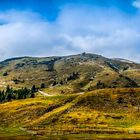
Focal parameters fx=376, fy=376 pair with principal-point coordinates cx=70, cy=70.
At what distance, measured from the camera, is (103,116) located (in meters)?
199

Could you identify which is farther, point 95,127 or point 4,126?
point 4,126

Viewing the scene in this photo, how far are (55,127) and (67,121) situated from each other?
1309 cm

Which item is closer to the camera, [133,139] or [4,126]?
[133,139]

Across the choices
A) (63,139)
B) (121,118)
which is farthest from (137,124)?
(63,139)

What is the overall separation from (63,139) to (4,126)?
241 feet

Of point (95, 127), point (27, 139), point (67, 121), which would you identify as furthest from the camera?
point (67, 121)

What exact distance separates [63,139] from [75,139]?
420 cm

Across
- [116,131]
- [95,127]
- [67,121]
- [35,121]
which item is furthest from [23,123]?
[116,131]

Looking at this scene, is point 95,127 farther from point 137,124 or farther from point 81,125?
point 137,124

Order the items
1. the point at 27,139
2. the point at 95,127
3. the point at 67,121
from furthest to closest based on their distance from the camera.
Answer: the point at 67,121 < the point at 95,127 < the point at 27,139

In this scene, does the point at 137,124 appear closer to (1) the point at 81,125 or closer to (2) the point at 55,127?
(1) the point at 81,125

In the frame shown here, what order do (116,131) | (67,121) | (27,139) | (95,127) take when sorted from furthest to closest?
(67,121) → (95,127) → (116,131) → (27,139)

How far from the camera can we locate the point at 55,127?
179375 millimetres

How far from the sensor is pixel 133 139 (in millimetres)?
132250
